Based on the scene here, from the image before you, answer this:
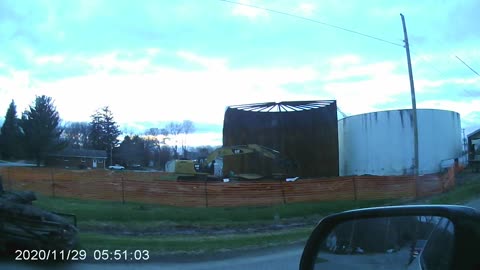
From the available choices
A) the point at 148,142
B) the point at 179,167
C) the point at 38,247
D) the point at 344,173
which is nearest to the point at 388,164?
the point at 344,173

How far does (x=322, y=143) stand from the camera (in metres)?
40.2

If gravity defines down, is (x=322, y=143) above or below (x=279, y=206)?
above

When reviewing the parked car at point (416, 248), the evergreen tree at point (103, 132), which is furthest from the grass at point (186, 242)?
the evergreen tree at point (103, 132)

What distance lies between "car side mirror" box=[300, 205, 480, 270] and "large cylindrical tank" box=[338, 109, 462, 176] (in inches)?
1562

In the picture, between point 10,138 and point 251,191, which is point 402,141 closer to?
point 251,191

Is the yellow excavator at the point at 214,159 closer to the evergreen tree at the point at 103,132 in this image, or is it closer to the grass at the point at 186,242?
the grass at the point at 186,242

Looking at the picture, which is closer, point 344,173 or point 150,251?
point 150,251

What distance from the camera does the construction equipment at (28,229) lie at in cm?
777

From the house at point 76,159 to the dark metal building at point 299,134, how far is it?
2064 inches

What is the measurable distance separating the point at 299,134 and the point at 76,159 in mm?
69364

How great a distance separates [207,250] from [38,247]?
3537 millimetres

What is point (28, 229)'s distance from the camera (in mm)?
7848

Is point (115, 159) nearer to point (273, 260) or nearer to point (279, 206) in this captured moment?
point (279, 206)

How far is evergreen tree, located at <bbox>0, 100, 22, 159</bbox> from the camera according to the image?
77.2m
